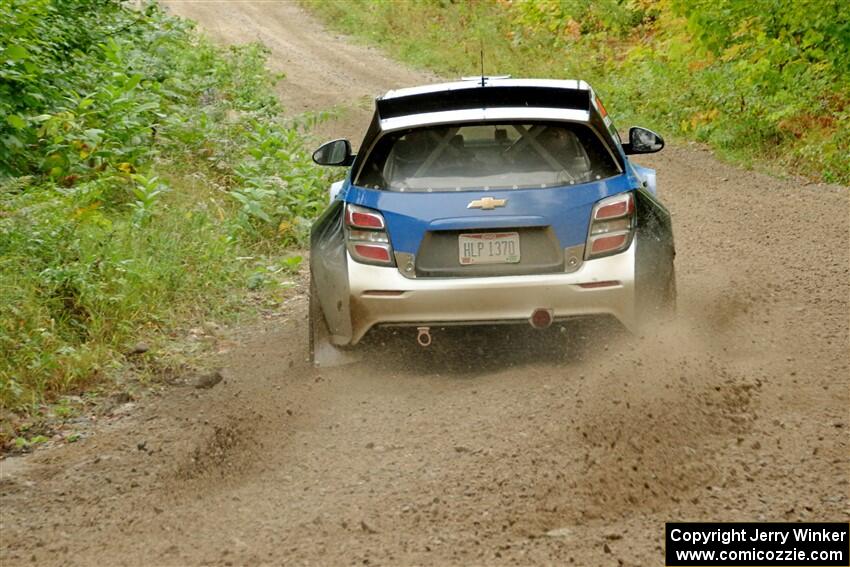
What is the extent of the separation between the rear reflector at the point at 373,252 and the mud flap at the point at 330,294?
98 millimetres

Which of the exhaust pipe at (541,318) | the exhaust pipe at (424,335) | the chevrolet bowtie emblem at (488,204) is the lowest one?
the exhaust pipe at (424,335)

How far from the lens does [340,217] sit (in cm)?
686

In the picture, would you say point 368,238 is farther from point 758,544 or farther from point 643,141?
point 758,544

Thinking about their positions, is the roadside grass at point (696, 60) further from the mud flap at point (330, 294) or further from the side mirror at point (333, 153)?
the mud flap at point (330, 294)

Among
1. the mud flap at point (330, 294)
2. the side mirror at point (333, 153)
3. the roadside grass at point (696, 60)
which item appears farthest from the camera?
the roadside grass at point (696, 60)

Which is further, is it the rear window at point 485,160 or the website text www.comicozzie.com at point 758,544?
the rear window at point 485,160

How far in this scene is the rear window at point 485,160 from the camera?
6566mm

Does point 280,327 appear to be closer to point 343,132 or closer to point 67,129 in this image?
point 67,129

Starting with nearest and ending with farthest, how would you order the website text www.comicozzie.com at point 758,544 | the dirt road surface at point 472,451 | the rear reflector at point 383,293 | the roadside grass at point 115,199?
the website text www.comicozzie.com at point 758,544, the dirt road surface at point 472,451, the rear reflector at point 383,293, the roadside grass at point 115,199

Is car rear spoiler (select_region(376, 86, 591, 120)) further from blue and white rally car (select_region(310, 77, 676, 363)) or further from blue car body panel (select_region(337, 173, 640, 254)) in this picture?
blue car body panel (select_region(337, 173, 640, 254))

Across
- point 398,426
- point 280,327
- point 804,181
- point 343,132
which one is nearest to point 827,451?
point 398,426

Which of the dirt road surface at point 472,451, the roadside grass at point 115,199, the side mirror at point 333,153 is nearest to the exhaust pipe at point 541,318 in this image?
the dirt road surface at point 472,451

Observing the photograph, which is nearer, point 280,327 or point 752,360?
point 752,360

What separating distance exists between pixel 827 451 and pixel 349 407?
98.0 inches
